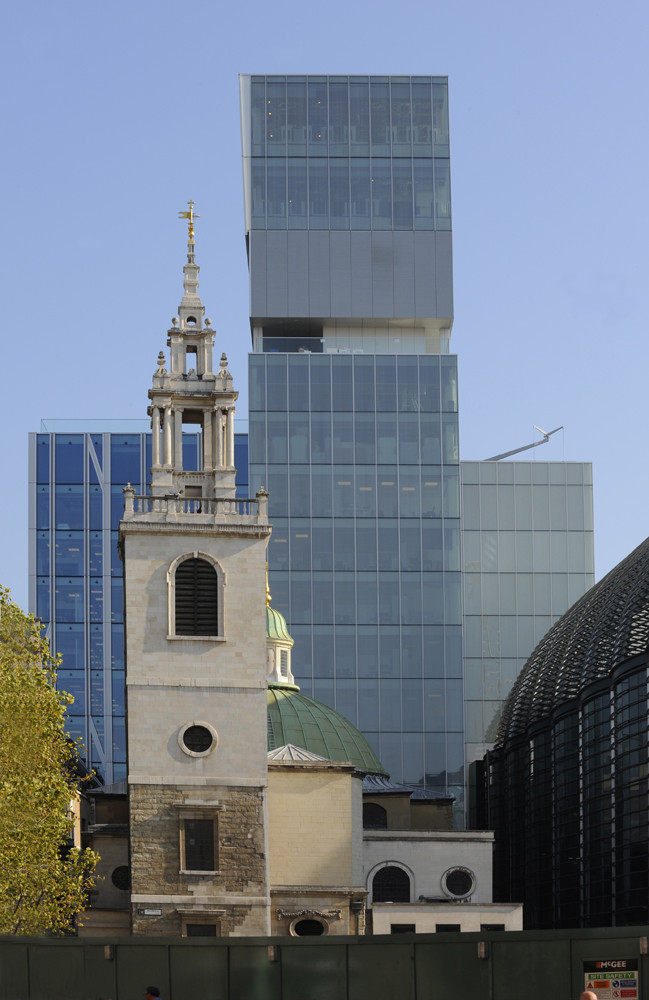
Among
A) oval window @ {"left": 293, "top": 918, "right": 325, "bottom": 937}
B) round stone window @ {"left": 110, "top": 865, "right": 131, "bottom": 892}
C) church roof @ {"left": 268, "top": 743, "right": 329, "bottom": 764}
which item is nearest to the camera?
oval window @ {"left": 293, "top": 918, "right": 325, "bottom": 937}

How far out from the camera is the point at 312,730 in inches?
2970

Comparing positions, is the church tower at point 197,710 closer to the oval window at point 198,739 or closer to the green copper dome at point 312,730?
the oval window at point 198,739

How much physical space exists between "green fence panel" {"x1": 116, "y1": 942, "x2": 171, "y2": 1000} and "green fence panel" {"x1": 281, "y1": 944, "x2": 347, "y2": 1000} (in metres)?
2.55

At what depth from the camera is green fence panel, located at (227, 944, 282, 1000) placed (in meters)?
35.8

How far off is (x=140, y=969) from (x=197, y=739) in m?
22.9

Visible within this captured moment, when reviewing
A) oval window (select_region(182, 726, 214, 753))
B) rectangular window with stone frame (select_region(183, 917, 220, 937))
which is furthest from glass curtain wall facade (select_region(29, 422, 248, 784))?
rectangular window with stone frame (select_region(183, 917, 220, 937))

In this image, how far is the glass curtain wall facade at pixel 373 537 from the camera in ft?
349

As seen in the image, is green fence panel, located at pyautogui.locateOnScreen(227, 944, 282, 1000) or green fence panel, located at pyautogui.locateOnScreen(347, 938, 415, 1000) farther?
green fence panel, located at pyautogui.locateOnScreen(227, 944, 282, 1000)

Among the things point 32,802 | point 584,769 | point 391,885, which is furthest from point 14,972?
point 584,769

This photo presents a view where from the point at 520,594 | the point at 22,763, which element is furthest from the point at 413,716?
the point at 22,763

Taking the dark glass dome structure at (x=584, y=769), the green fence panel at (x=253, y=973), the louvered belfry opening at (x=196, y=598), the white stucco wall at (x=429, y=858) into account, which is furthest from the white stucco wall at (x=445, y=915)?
the green fence panel at (x=253, y=973)

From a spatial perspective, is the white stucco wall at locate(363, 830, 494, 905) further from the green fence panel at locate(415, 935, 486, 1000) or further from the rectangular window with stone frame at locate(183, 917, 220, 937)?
the green fence panel at locate(415, 935, 486, 1000)

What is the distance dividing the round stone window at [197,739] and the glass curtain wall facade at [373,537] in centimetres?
4703

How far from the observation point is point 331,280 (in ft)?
376
